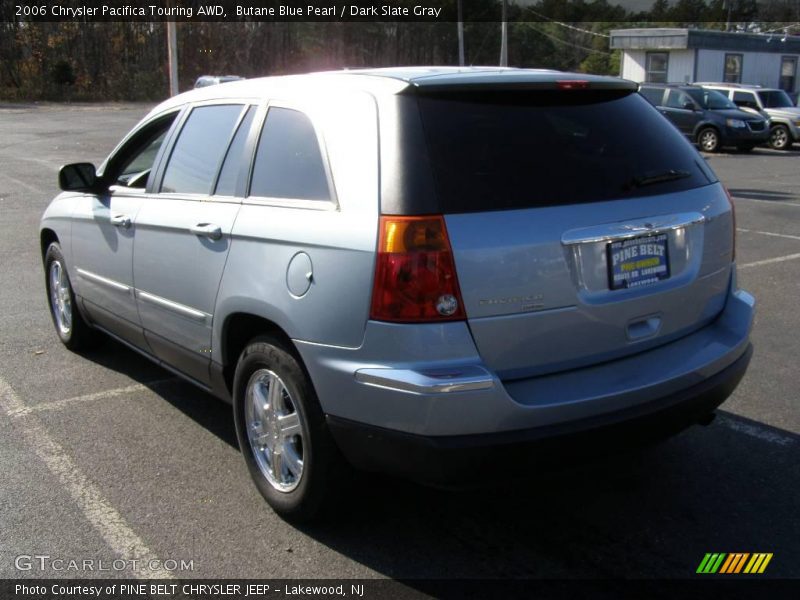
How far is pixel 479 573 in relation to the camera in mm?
3207

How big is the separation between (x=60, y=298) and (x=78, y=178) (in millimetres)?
1303

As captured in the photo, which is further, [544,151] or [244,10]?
[244,10]

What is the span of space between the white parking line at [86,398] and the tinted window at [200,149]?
145cm

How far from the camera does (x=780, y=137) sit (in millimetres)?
24547

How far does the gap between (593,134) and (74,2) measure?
191 ft

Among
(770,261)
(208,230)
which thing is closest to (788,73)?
(770,261)

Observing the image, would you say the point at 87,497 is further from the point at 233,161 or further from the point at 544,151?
the point at 544,151

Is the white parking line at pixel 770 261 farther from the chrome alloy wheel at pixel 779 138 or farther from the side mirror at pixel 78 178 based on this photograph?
the chrome alloy wheel at pixel 779 138

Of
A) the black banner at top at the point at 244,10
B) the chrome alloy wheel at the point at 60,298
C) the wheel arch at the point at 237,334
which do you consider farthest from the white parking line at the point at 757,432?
the black banner at top at the point at 244,10

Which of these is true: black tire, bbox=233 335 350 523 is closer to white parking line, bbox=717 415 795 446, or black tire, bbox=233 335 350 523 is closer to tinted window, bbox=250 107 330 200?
tinted window, bbox=250 107 330 200

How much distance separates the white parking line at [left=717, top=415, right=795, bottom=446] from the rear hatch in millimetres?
1161

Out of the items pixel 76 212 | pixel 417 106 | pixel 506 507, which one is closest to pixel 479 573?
pixel 506 507

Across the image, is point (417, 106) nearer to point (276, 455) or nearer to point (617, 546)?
point (276, 455)

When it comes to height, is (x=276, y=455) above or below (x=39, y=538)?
above
